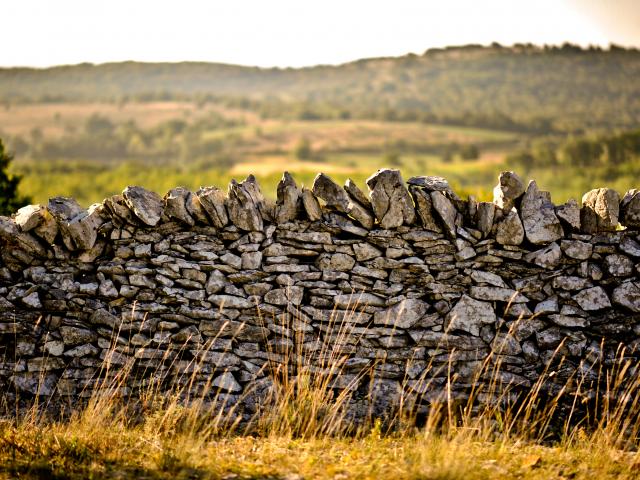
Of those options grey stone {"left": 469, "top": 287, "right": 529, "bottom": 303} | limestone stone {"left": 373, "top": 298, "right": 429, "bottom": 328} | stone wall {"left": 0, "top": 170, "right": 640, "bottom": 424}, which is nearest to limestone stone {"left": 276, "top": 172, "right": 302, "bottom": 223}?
stone wall {"left": 0, "top": 170, "right": 640, "bottom": 424}

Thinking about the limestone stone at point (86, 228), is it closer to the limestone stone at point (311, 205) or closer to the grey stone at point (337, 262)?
the limestone stone at point (311, 205)

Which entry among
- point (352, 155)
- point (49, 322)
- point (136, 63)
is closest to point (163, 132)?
point (136, 63)

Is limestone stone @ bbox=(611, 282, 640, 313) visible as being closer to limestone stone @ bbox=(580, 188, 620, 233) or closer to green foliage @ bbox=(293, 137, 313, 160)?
limestone stone @ bbox=(580, 188, 620, 233)

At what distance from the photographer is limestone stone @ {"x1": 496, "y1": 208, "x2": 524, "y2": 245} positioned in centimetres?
534

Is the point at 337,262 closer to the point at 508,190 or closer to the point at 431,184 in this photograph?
the point at 431,184

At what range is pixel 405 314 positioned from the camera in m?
5.45

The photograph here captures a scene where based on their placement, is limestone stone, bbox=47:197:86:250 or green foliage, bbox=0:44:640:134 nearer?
limestone stone, bbox=47:197:86:250

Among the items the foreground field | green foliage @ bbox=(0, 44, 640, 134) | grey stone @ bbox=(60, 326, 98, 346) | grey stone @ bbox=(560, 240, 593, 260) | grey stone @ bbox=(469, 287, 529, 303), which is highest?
green foliage @ bbox=(0, 44, 640, 134)

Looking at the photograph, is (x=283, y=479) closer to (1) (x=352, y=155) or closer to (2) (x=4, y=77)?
(1) (x=352, y=155)

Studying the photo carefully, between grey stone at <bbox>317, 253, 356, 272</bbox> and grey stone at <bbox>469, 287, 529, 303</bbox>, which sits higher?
grey stone at <bbox>317, 253, 356, 272</bbox>

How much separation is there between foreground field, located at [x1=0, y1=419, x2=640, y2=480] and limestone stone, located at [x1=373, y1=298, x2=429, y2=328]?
104cm

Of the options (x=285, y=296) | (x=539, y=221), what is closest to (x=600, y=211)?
(x=539, y=221)

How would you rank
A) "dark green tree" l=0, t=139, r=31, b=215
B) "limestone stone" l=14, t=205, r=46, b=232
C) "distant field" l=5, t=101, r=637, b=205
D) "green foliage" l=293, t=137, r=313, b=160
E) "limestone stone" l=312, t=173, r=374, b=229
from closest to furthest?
"limestone stone" l=312, t=173, r=374, b=229, "limestone stone" l=14, t=205, r=46, b=232, "dark green tree" l=0, t=139, r=31, b=215, "distant field" l=5, t=101, r=637, b=205, "green foliage" l=293, t=137, r=313, b=160

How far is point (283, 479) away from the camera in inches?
157
